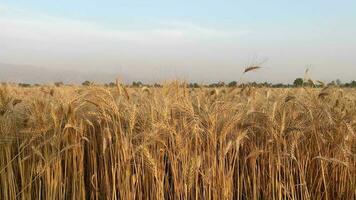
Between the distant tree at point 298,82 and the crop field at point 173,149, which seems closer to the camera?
the crop field at point 173,149

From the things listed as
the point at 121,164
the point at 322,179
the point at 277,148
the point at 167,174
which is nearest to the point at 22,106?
the point at 121,164

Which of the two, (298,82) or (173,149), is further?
(298,82)

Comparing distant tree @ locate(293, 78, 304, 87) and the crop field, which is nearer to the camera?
the crop field

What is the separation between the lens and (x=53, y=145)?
3.76 m

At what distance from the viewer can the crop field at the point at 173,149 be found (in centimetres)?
362

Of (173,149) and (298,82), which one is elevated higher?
(298,82)

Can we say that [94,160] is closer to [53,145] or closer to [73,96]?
[53,145]

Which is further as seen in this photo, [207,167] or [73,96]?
[73,96]

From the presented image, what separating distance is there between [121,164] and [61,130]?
69 cm

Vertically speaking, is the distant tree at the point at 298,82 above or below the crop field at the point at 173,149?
above

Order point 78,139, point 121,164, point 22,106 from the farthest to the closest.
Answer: point 22,106 < point 78,139 < point 121,164

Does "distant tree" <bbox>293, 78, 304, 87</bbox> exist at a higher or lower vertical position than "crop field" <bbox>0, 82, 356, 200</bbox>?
higher

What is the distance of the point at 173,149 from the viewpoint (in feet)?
11.9

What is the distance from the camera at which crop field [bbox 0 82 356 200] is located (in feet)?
11.9
